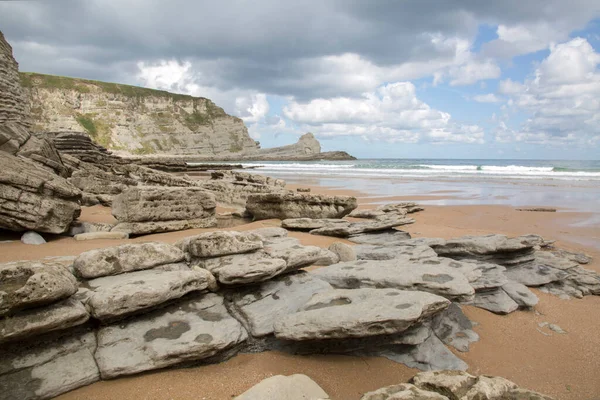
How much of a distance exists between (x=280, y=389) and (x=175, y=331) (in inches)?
42.9

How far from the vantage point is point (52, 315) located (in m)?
2.85

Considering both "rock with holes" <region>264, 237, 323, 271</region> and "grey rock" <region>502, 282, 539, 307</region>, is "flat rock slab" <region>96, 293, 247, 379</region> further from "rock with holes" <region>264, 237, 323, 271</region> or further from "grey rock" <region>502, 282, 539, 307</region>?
"grey rock" <region>502, 282, 539, 307</region>

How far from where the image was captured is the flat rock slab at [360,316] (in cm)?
312

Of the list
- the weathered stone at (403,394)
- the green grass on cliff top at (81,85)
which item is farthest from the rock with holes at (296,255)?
the green grass on cliff top at (81,85)

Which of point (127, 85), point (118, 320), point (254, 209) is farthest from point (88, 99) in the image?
point (118, 320)

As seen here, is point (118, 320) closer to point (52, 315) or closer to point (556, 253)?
point (52, 315)

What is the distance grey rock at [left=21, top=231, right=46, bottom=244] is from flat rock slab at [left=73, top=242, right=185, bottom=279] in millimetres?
3196

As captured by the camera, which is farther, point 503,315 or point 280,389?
point 503,315

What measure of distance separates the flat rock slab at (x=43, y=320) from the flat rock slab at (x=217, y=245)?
4.68ft

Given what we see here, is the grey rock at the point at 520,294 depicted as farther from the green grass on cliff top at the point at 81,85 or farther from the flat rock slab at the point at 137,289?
the green grass on cliff top at the point at 81,85

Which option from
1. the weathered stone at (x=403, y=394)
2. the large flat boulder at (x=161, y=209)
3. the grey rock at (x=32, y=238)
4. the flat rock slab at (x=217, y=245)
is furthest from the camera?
the large flat boulder at (x=161, y=209)

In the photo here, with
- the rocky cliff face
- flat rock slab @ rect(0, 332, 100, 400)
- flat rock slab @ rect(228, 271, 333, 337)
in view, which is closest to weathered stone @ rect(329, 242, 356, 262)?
flat rock slab @ rect(228, 271, 333, 337)

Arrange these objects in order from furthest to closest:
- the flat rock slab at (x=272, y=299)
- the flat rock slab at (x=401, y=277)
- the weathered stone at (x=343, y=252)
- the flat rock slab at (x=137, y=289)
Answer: the weathered stone at (x=343, y=252), the flat rock slab at (x=401, y=277), the flat rock slab at (x=272, y=299), the flat rock slab at (x=137, y=289)

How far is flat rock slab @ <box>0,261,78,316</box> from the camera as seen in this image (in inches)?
106
